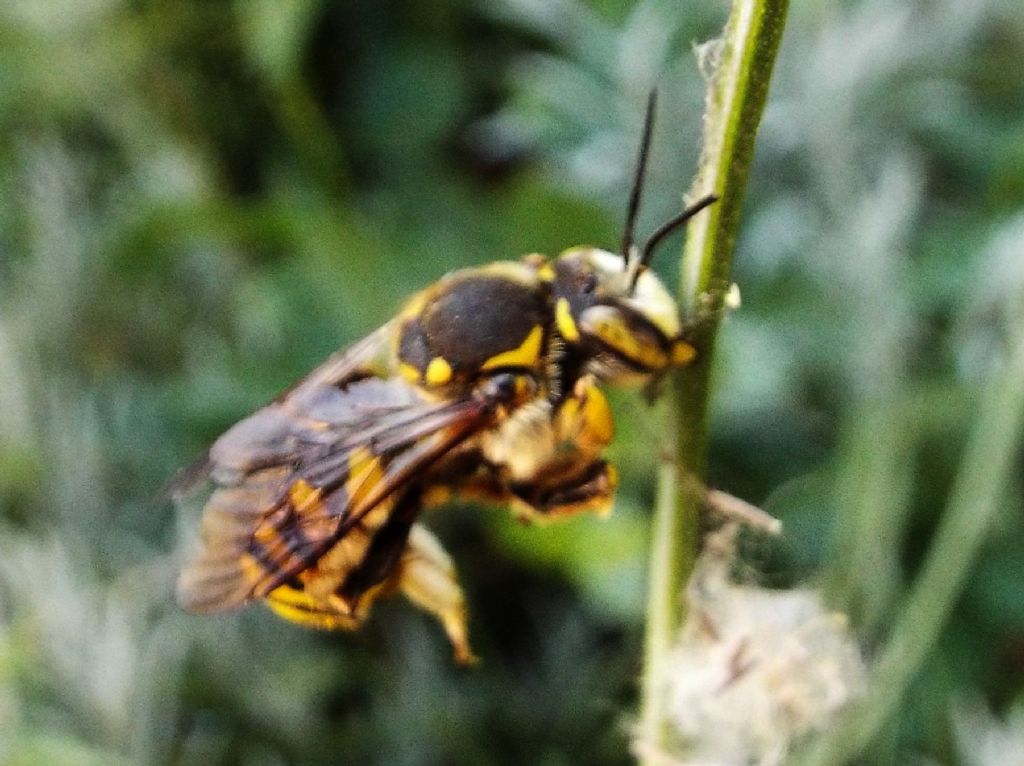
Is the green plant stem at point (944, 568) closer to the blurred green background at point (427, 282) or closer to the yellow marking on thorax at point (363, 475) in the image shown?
the blurred green background at point (427, 282)

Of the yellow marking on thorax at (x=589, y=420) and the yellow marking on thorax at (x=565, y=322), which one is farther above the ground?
the yellow marking on thorax at (x=565, y=322)

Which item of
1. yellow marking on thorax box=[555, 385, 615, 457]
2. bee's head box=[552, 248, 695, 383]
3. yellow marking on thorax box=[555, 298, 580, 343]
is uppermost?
bee's head box=[552, 248, 695, 383]

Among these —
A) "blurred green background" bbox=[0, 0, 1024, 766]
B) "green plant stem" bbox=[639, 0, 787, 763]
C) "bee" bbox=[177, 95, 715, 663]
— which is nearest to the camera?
"green plant stem" bbox=[639, 0, 787, 763]

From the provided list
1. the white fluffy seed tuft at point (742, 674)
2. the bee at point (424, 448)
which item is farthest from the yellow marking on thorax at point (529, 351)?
the white fluffy seed tuft at point (742, 674)

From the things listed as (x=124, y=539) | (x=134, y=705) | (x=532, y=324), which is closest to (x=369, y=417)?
(x=532, y=324)

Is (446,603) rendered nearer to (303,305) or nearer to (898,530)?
(898,530)

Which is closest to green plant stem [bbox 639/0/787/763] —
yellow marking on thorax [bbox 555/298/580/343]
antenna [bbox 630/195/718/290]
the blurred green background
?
antenna [bbox 630/195/718/290]

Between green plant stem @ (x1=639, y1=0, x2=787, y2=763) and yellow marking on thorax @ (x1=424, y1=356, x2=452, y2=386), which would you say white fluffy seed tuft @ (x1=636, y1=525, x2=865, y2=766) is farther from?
yellow marking on thorax @ (x1=424, y1=356, x2=452, y2=386)
